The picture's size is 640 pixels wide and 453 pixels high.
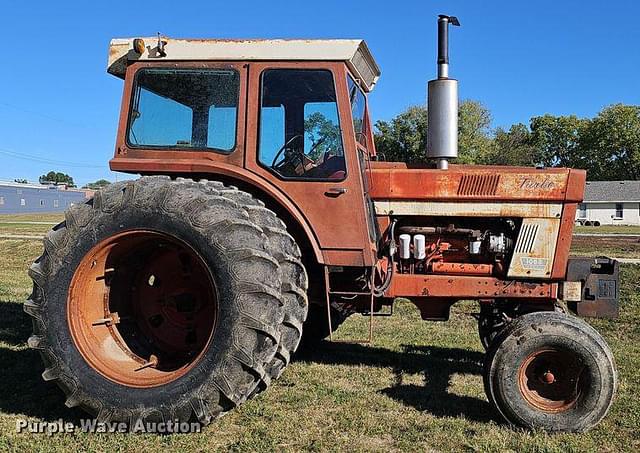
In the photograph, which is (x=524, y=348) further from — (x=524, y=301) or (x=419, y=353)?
(x=419, y=353)

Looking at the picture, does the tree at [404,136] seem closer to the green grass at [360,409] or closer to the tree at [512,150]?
the tree at [512,150]

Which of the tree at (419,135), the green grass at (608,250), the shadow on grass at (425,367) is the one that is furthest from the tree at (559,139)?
the shadow on grass at (425,367)

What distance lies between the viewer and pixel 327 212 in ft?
16.1

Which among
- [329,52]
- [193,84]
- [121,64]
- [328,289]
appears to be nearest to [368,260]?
[328,289]

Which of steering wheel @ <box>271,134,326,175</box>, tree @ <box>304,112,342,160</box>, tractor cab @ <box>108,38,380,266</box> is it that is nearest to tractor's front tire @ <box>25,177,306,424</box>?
tractor cab @ <box>108,38,380,266</box>

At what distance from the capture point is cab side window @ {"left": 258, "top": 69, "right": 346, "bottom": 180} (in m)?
4.97

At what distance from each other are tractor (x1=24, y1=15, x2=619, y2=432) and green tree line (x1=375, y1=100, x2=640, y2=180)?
1648 inches

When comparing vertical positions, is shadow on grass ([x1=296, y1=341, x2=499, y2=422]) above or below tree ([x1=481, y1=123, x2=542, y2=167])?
below

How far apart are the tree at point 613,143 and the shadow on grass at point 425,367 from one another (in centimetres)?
6035

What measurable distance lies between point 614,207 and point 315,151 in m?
54.3

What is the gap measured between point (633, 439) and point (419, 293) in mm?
1891

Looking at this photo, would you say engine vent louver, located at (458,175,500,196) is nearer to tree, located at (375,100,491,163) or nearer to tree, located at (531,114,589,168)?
tree, located at (375,100,491,163)

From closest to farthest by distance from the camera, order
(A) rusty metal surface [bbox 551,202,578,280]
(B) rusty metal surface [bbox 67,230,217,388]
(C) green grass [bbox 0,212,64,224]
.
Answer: (B) rusty metal surface [bbox 67,230,217,388]
(A) rusty metal surface [bbox 551,202,578,280]
(C) green grass [bbox 0,212,64,224]

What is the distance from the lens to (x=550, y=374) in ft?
15.3
